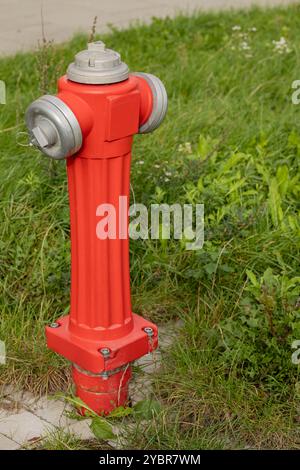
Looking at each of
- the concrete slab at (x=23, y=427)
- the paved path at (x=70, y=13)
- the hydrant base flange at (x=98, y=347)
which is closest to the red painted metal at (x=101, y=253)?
the hydrant base flange at (x=98, y=347)

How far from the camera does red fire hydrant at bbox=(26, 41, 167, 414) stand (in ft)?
8.13

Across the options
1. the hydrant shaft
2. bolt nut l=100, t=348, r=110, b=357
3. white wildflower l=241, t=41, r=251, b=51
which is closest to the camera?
the hydrant shaft

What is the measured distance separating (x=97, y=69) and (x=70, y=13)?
4509 millimetres

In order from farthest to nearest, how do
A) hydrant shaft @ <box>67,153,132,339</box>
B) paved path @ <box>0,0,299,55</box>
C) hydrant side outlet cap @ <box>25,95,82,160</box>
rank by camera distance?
paved path @ <box>0,0,299,55</box> → hydrant shaft @ <box>67,153,132,339</box> → hydrant side outlet cap @ <box>25,95,82,160</box>

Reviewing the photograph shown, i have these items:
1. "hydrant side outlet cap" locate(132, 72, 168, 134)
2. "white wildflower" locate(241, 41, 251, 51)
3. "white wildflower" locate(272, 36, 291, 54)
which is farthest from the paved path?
"hydrant side outlet cap" locate(132, 72, 168, 134)

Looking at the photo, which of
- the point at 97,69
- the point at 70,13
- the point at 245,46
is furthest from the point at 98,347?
the point at 70,13

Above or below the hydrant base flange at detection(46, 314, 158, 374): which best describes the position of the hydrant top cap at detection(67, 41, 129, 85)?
above

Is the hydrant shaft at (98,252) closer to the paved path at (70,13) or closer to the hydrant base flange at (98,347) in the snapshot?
the hydrant base flange at (98,347)

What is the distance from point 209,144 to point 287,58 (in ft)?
Result: 5.16

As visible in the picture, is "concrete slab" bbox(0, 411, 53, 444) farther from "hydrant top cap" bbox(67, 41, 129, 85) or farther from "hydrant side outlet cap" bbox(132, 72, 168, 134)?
"hydrant top cap" bbox(67, 41, 129, 85)

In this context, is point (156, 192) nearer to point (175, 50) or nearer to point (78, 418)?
point (78, 418)

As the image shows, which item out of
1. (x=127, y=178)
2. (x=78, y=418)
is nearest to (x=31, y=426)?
(x=78, y=418)

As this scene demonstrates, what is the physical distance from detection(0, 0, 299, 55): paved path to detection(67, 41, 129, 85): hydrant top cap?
11.3 ft

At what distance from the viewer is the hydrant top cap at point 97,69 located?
2484 mm
